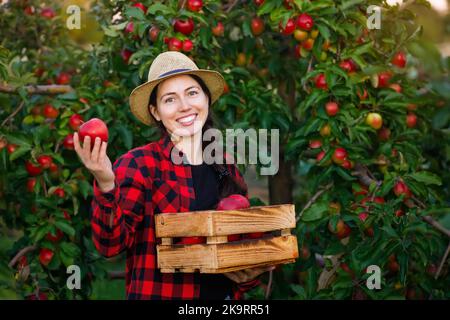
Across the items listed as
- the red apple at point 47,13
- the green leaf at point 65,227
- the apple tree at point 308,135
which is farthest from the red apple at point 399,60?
the red apple at point 47,13

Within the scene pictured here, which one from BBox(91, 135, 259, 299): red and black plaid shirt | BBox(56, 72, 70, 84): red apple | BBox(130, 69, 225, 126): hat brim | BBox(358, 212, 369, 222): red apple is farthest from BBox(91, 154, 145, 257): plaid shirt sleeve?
BBox(56, 72, 70, 84): red apple

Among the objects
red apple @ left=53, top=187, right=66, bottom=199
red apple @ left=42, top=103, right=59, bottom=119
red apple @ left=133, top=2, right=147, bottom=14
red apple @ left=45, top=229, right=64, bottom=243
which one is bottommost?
red apple @ left=45, top=229, right=64, bottom=243

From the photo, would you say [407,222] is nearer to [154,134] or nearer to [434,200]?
[434,200]

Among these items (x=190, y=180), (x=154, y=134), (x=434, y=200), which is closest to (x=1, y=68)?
(x=154, y=134)

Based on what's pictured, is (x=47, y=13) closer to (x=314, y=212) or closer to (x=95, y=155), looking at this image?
(x=314, y=212)

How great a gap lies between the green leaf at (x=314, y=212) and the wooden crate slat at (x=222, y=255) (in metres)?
0.82

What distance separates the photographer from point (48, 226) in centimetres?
295

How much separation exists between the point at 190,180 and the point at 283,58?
67.5 inches

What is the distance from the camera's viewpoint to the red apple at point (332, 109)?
276 cm

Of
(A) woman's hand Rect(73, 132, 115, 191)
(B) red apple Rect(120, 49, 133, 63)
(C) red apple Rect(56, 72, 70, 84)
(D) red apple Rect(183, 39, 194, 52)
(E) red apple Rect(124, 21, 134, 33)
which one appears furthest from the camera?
(C) red apple Rect(56, 72, 70, 84)

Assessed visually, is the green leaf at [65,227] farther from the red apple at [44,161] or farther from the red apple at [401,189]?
the red apple at [401,189]

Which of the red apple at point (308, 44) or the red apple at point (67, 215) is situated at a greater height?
the red apple at point (308, 44)

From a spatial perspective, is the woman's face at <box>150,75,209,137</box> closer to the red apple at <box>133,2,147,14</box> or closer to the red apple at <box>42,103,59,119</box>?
the red apple at <box>133,2,147,14</box>

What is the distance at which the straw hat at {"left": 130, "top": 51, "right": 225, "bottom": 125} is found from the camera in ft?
6.66
